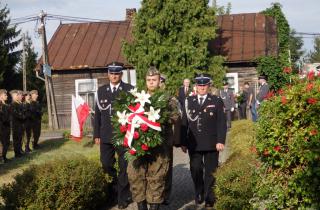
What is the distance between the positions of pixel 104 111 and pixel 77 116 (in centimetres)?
963

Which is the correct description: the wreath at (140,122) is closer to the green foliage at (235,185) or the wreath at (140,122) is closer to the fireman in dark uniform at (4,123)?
the green foliage at (235,185)

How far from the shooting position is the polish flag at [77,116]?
1818 cm

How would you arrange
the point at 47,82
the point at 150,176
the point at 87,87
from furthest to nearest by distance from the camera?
the point at 87,87
the point at 47,82
the point at 150,176

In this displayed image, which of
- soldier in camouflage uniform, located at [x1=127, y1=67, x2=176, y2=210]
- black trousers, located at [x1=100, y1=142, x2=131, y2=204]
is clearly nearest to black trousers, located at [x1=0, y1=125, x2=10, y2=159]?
black trousers, located at [x1=100, y1=142, x2=131, y2=204]

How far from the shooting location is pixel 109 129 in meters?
8.57

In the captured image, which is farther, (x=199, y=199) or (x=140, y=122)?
(x=199, y=199)

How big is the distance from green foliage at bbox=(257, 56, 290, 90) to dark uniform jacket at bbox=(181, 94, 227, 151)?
17.9m

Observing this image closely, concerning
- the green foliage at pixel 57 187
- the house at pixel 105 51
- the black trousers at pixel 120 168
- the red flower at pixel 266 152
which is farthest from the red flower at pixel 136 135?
the house at pixel 105 51

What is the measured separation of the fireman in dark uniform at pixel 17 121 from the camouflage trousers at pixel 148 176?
853cm

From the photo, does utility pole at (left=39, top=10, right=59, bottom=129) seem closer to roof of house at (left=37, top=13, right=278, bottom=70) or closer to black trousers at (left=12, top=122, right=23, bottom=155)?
roof of house at (left=37, top=13, right=278, bottom=70)

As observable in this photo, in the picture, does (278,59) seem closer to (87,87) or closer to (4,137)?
(87,87)

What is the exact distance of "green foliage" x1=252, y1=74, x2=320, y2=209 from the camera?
16.2 feet

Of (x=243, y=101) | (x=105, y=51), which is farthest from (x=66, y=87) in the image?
(x=243, y=101)

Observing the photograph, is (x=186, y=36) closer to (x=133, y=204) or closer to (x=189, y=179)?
(x=189, y=179)
